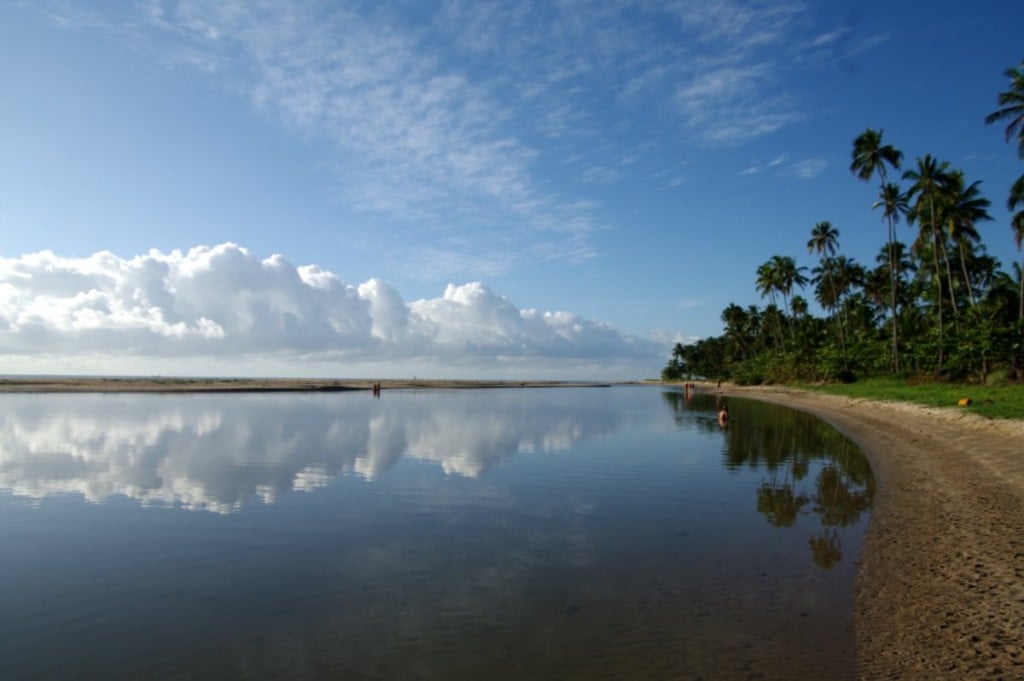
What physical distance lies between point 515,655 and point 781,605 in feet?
13.1

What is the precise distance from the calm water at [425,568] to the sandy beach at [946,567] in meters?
0.46

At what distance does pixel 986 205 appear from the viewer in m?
56.4

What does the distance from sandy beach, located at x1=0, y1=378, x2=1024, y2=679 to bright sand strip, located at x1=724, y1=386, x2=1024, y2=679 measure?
15mm

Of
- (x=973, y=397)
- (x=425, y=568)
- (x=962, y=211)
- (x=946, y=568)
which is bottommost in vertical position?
(x=425, y=568)

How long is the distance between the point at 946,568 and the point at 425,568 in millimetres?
8255

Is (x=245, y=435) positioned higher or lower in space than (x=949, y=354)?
lower

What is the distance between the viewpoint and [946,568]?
31.9ft

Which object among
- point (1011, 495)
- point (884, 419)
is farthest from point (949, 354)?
point (1011, 495)

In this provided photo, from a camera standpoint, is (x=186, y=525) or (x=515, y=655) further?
(x=186, y=525)

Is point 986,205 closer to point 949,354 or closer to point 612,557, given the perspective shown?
point 949,354

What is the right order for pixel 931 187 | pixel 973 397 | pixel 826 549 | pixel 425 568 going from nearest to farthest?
pixel 425 568 < pixel 826 549 < pixel 973 397 < pixel 931 187

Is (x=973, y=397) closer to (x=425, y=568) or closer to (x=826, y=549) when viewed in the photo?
(x=826, y=549)

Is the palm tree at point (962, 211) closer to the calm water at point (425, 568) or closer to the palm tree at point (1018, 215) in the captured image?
the palm tree at point (1018, 215)

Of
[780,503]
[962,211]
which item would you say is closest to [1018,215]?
[962,211]
